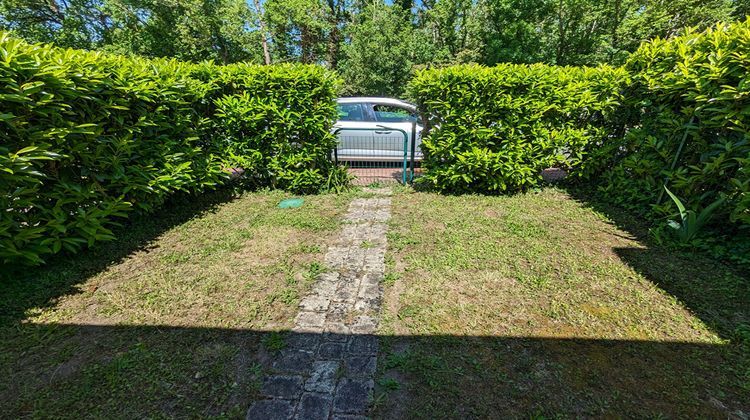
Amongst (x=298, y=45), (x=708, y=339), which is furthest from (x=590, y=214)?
(x=298, y=45)

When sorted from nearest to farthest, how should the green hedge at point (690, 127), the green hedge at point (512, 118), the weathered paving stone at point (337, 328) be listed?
1. the weathered paving stone at point (337, 328)
2. the green hedge at point (690, 127)
3. the green hedge at point (512, 118)

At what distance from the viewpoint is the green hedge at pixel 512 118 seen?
4891 millimetres

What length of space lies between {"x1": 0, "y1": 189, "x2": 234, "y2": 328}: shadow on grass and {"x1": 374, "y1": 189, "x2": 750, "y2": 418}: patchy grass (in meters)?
2.99

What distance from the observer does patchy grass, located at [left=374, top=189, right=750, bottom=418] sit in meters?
1.92

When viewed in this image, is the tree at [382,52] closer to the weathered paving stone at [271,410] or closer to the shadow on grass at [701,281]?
the shadow on grass at [701,281]

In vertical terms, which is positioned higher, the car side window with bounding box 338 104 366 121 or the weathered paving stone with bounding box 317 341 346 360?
the car side window with bounding box 338 104 366 121

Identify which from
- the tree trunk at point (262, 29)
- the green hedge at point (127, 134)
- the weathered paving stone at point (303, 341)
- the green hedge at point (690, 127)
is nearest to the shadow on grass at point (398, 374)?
the weathered paving stone at point (303, 341)

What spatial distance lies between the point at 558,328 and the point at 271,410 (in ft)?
7.24

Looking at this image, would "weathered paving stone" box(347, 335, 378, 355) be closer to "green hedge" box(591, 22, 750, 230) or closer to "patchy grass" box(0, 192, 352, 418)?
"patchy grass" box(0, 192, 352, 418)

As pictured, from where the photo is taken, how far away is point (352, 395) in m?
1.96

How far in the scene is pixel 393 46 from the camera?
17312 millimetres

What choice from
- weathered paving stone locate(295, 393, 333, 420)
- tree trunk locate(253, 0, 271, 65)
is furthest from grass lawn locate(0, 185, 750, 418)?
tree trunk locate(253, 0, 271, 65)

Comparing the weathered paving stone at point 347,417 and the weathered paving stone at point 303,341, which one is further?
the weathered paving stone at point 303,341

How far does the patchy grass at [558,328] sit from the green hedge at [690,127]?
29.3 inches
